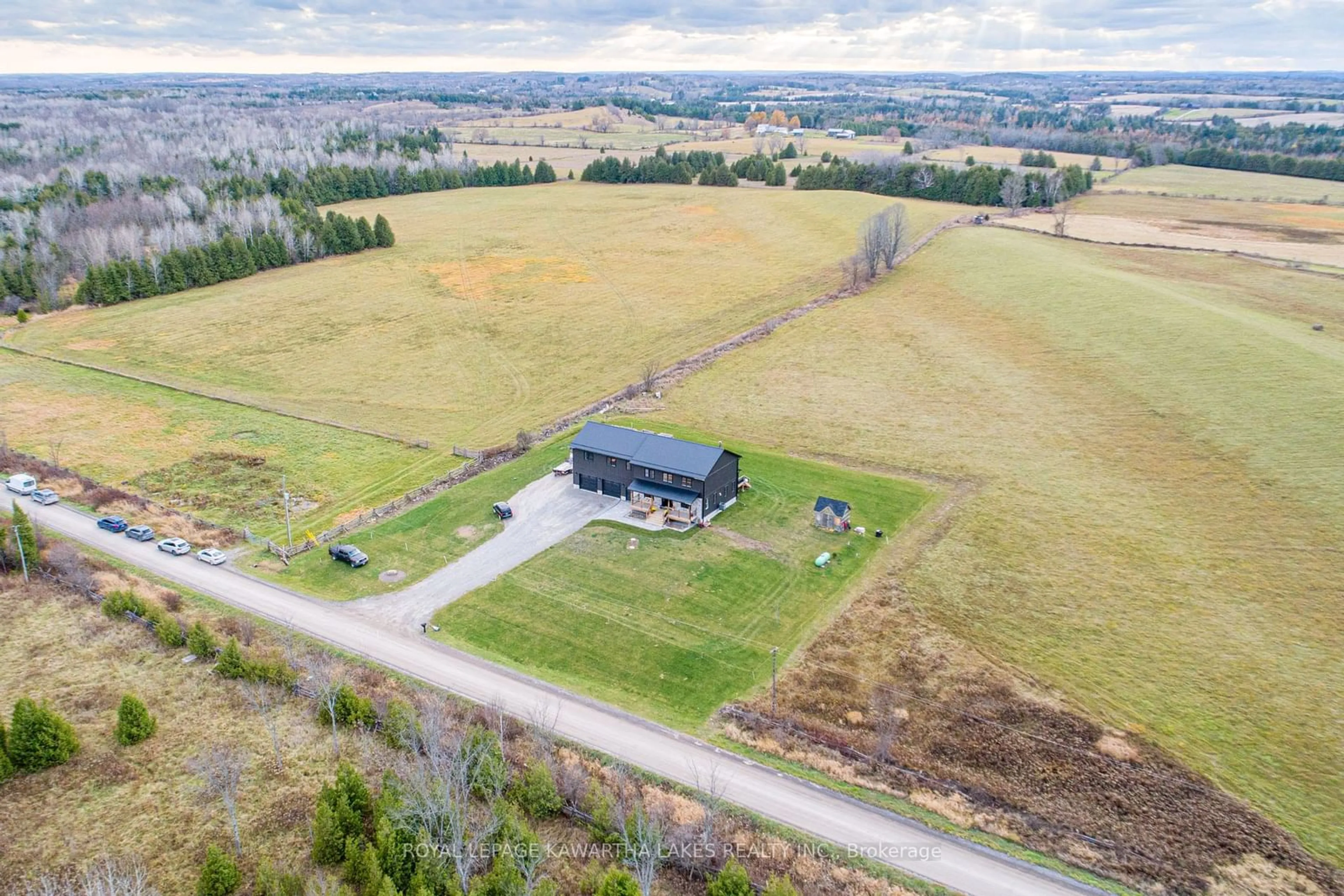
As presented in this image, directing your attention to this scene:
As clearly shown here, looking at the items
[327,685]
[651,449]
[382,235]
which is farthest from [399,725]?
[382,235]

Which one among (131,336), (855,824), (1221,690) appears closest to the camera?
(855,824)

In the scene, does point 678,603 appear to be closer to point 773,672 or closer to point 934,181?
point 773,672

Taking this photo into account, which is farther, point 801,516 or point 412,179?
point 412,179

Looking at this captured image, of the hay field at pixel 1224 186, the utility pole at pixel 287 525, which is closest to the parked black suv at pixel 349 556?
the utility pole at pixel 287 525

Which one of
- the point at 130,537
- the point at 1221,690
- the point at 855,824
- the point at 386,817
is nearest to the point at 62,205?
the point at 130,537

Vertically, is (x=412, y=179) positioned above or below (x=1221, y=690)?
above

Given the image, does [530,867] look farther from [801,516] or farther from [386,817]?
[801,516]
